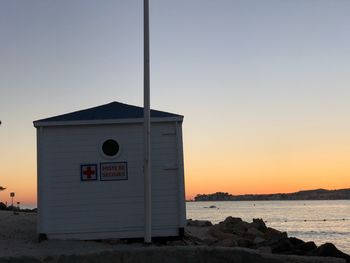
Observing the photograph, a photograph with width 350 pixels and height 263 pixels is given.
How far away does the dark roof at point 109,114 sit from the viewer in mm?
16141

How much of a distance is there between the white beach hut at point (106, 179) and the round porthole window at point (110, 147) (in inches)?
1.0

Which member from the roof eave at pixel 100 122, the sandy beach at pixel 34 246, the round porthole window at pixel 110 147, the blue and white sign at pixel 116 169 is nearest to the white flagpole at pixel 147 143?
the sandy beach at pixel 34 246

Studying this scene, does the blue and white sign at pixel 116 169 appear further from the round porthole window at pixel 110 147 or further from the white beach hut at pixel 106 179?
the round porthole window at pixel 110 147

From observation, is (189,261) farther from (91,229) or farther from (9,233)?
(9,233)

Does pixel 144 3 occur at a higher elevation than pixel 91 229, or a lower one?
higher

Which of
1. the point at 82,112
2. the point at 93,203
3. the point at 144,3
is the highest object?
the point at 144,3

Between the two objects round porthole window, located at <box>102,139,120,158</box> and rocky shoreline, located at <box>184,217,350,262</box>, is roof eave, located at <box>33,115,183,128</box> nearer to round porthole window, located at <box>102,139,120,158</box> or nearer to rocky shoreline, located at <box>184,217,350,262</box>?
round porthole window, located at <box>102,139,120,158</box>

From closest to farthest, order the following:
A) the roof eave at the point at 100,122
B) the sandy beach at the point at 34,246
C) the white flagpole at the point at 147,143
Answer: the sandy beach at the point at 34,246 < the white flagpole at the point at 147,143 < the roof eave at the point at 100,122

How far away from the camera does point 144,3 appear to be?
15195 mm

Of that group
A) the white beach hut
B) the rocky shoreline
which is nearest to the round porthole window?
the white beach hut

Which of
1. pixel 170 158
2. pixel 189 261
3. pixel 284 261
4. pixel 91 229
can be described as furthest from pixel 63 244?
pixel 284 261

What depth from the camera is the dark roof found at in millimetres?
16141

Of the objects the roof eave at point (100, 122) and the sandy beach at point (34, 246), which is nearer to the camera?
the sandy beach at point (34, 246)

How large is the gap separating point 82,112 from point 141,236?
3762 mm
